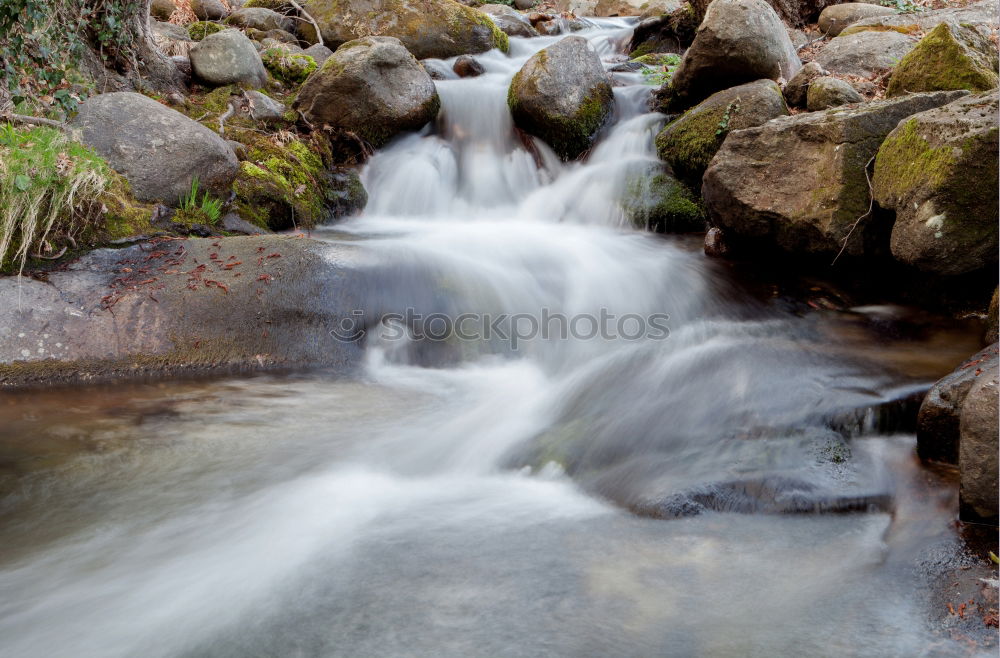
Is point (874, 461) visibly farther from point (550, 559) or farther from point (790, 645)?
point (550, 559)

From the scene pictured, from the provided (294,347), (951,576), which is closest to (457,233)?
(294,347)

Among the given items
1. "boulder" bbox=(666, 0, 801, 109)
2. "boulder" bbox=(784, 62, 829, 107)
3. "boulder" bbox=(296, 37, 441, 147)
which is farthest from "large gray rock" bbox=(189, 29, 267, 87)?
"boulder" bbox=(784, 62, 829, 107)

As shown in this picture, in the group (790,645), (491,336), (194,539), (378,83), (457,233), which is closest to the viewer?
(790,645)

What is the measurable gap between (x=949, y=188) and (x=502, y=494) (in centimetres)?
326

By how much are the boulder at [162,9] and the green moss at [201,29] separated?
631mm

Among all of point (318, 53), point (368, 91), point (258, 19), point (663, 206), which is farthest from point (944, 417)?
point (258, 19)

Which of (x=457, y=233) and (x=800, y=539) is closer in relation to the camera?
(x=800, y=539)

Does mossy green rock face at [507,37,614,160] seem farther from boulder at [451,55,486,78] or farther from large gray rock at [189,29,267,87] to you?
large gray rock at [189,29,267,87]

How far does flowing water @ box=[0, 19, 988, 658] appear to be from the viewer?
2.26m

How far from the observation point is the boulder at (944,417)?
2.98 metres

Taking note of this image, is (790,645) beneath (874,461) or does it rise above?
beneath

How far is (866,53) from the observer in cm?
742

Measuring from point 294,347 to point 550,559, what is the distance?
2652 millimetres

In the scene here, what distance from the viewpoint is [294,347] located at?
4586 mm
